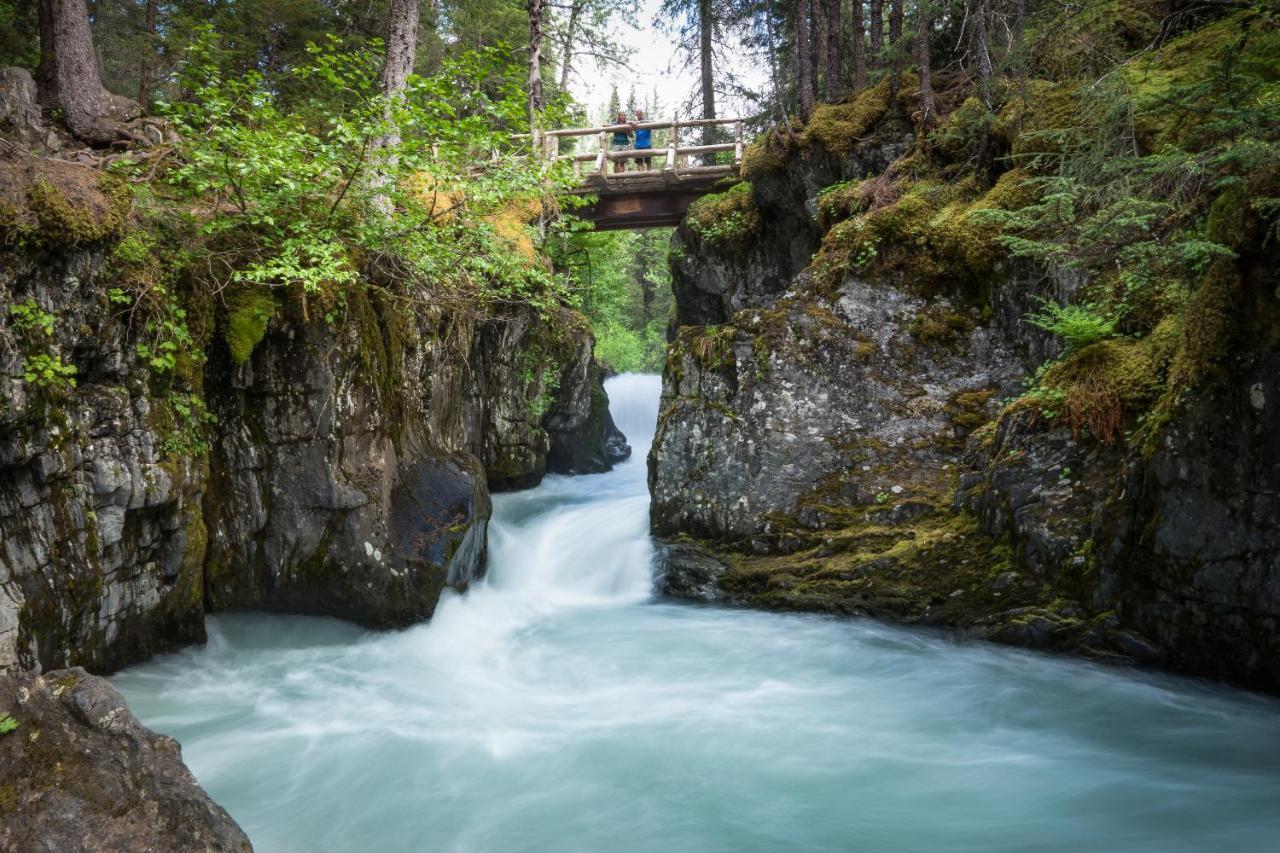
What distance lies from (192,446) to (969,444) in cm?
784

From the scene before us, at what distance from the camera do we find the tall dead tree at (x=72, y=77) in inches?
318

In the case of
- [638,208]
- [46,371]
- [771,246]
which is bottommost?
[46,371]

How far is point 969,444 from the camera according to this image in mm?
8594

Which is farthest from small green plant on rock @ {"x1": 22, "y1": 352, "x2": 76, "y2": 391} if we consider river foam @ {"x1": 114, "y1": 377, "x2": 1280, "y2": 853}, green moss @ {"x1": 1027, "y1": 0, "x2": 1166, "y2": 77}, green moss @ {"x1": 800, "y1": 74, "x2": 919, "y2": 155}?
green moss @ {"x1": 800, "y1": 74, "x2": 919, "y2": 155}

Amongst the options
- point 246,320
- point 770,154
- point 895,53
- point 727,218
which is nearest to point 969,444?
point 895,53

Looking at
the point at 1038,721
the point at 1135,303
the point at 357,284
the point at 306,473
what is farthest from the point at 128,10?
the point at 1038,721

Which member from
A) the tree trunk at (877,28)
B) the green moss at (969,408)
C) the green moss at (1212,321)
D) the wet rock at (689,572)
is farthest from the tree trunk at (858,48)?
the green moss at (1212,321)

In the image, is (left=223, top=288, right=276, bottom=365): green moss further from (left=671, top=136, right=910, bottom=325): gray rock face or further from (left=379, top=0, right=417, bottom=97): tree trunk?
(left=671, top=136, right=910, bottom=325): gray rock face

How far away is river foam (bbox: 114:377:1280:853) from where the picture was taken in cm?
488

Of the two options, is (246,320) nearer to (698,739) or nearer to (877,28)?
(698,739)

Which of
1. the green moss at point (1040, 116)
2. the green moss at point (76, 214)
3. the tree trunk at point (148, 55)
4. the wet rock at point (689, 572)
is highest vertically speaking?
the tree trunk at point (148, 55)

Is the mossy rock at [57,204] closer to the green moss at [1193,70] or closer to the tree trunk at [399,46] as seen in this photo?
the tree trunk at [399,46]

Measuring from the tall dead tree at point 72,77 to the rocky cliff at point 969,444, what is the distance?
6.90m

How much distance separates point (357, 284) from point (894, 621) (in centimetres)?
647
